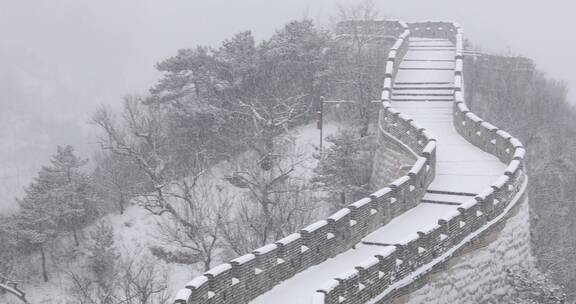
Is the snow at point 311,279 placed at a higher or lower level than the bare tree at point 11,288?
higher

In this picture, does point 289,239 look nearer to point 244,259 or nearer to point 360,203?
point 244,259

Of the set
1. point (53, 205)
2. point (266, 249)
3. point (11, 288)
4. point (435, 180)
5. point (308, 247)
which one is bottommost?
point (11, 288)

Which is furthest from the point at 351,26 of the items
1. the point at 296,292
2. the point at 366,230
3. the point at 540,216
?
the point at 296,292

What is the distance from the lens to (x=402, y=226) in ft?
64.3

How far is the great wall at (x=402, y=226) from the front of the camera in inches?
584

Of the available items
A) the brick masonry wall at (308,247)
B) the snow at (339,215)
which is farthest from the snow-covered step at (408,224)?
the snow at (339,215)

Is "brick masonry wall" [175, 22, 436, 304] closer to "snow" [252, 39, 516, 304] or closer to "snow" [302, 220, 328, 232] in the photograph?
"snow" [302, 220, 328, 232]

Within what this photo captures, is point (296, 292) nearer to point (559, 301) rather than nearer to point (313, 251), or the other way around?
point (313, 251)

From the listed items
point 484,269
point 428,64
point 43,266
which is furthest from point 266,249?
point 43,266

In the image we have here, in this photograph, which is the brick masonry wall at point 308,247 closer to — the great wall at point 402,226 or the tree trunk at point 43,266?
the great wall at point 402,226

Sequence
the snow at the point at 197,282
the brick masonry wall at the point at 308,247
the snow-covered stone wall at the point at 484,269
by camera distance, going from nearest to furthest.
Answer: the snow at the point at 197,282 < the brick masonry wall at the point at 308,247 < the snow-covered stone wall at the point at 484,269

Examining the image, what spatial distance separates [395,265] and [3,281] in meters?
26.5

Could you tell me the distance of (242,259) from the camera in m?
14.5

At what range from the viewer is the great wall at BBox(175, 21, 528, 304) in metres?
14.8
